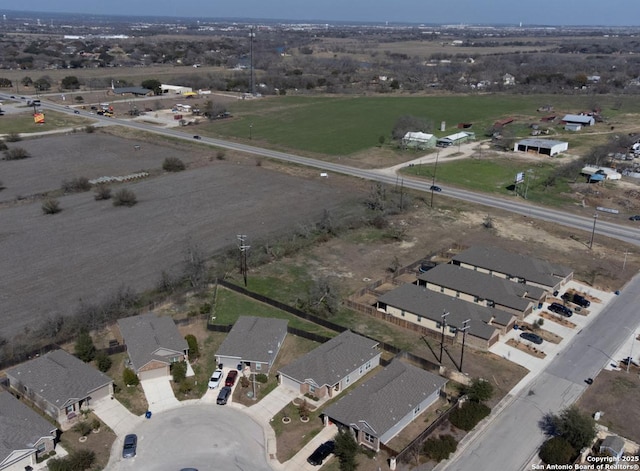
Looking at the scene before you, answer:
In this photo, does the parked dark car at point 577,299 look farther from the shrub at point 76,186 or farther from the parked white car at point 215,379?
the shrub at point 76,186

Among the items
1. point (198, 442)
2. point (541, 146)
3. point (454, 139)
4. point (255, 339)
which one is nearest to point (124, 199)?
point (255, 339)

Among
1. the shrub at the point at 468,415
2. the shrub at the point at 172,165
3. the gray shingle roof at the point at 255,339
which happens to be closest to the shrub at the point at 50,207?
the shrub at the point at 172,165

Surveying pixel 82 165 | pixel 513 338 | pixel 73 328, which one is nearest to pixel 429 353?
pixel 513 338

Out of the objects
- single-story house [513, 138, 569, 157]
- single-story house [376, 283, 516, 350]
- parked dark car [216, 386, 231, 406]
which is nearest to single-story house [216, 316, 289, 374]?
parked dark car [216, 386, 231, 406]

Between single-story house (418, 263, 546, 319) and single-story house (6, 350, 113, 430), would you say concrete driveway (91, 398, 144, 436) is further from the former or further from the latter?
single-story house (418, 263, 546, 319)

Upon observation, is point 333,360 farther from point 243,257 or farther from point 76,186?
point 76,186

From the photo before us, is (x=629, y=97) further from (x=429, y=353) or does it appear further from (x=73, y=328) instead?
(x=73, y=328)
